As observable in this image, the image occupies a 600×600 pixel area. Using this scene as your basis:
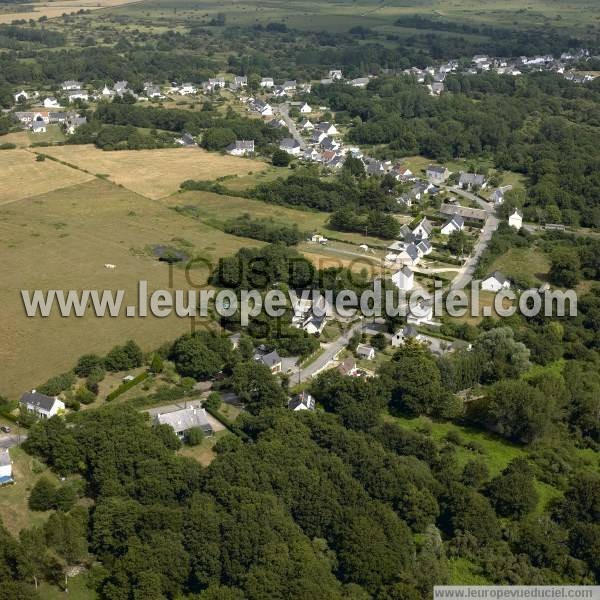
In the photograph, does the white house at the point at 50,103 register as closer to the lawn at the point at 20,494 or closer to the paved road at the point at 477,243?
the paved road at the point at 477,243

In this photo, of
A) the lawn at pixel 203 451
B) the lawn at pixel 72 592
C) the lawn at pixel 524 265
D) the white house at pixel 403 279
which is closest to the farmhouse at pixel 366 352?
the white house at pixel 403 279

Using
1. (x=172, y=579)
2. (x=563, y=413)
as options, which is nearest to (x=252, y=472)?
(x=172, y=579)

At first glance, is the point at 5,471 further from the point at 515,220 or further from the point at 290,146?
the point at 290,146

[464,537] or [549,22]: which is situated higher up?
[549,22]

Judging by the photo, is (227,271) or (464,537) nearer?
(464,537)

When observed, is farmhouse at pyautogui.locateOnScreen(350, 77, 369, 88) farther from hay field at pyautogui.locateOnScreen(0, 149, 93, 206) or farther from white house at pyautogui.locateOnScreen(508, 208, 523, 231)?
white house at pyautogui.locateOnScreen(508, 208, 523, 231)

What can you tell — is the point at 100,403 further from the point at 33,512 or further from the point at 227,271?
the point at 227,271
